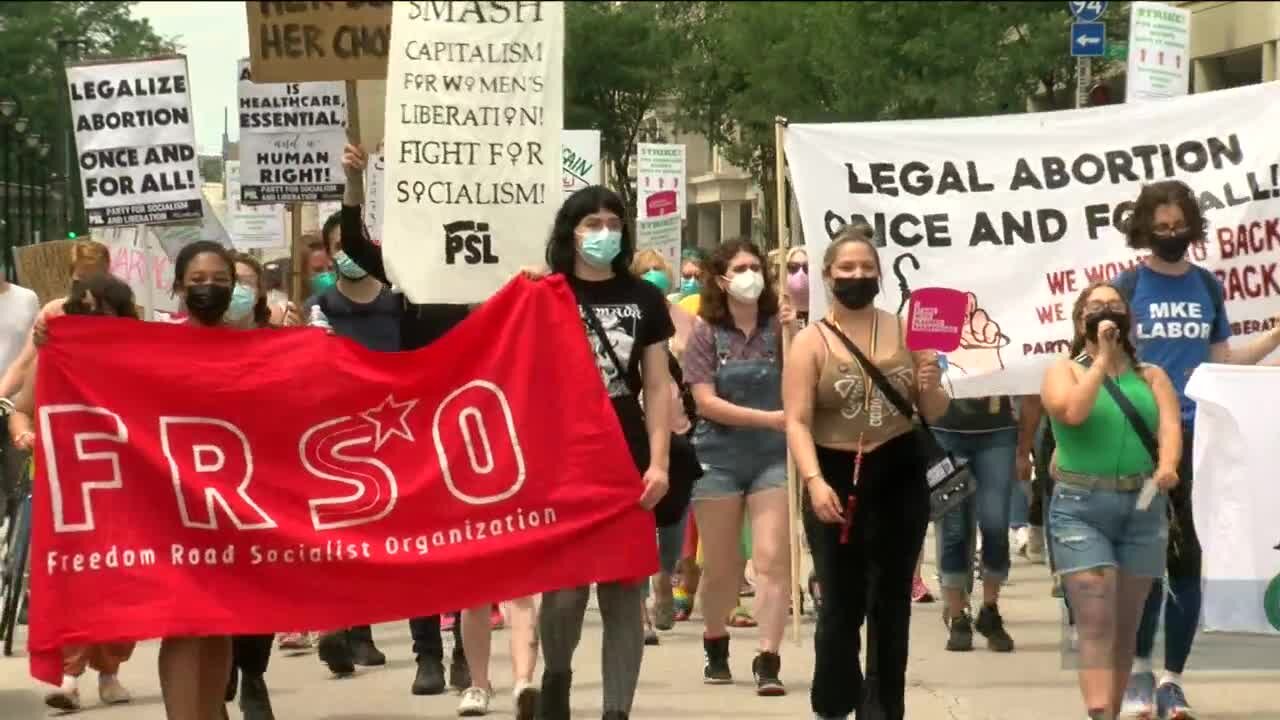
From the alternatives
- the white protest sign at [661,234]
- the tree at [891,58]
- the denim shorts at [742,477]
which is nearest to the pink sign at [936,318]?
the denim shorts at [742,477]

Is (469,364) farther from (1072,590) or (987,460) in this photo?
(987,460)

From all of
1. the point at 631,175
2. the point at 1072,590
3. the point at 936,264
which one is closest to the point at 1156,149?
the point at 936,264

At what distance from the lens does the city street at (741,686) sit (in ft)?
32.5

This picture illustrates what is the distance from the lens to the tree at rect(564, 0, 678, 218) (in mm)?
44156

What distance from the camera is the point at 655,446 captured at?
816 cm

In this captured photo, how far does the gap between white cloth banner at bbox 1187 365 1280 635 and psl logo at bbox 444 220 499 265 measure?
8.66ft

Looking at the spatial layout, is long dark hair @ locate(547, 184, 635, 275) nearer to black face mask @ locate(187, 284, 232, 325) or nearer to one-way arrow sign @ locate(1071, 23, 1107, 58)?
black face mask @ locate(187, 284, 232, 325)

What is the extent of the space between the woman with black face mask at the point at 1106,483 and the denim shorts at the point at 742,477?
218 centimetres

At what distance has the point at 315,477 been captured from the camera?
798 cm

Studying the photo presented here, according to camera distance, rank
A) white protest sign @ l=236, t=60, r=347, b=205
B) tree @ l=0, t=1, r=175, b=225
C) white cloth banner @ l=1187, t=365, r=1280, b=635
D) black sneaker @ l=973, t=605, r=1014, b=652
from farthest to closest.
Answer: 1. tree @ l=0, t=1, r=175, b=225
2. white protest sign @ l=236, t=60, r=347, b=205
3. black sneaker @ l=973, t=605, r=1014, b=652
4. white cloth banner @ l=1187, t=365, r=1280, b=635

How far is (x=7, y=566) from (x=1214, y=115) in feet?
19.9

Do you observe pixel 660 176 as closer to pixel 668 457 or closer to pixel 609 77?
pixel 609 77

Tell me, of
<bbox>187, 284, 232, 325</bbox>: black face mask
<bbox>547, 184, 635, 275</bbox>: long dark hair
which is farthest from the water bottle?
<bbox>547, 184, 635, 275</bbox>: long dark hair

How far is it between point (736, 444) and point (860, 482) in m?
2.43
